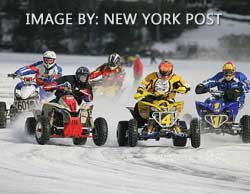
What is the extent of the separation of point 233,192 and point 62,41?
143ft

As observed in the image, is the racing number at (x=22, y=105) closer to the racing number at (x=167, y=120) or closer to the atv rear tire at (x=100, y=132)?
the atv rear tire at (x=100, y=132)

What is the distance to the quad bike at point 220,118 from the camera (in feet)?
52.7

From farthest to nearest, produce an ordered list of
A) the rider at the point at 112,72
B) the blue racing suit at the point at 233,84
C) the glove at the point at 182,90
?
the rider at the point at 112,72
the blue racing suit at the point at 233,84
the glove at the point at 182,90

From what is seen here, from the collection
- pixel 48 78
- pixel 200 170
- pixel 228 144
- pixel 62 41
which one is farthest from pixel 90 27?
pixel 200 170

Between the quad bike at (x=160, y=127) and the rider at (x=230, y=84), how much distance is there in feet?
6.17

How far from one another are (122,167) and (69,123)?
2.59 meters

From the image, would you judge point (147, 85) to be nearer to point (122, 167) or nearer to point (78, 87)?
point (78, 87)

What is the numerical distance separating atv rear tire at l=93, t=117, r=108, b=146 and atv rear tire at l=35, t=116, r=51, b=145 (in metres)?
0.83

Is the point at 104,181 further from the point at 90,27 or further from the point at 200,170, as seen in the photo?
the point at 90,27

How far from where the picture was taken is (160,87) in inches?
624

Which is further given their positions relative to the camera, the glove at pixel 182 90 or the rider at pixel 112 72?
the rider at pixel 112 72

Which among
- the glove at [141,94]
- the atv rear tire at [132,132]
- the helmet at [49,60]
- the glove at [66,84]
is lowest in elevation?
the atv rear tire at [132,132]

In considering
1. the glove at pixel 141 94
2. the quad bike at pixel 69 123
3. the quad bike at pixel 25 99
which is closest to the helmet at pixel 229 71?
the glove at pixel 141 94

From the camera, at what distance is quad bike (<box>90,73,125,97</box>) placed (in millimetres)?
23292
